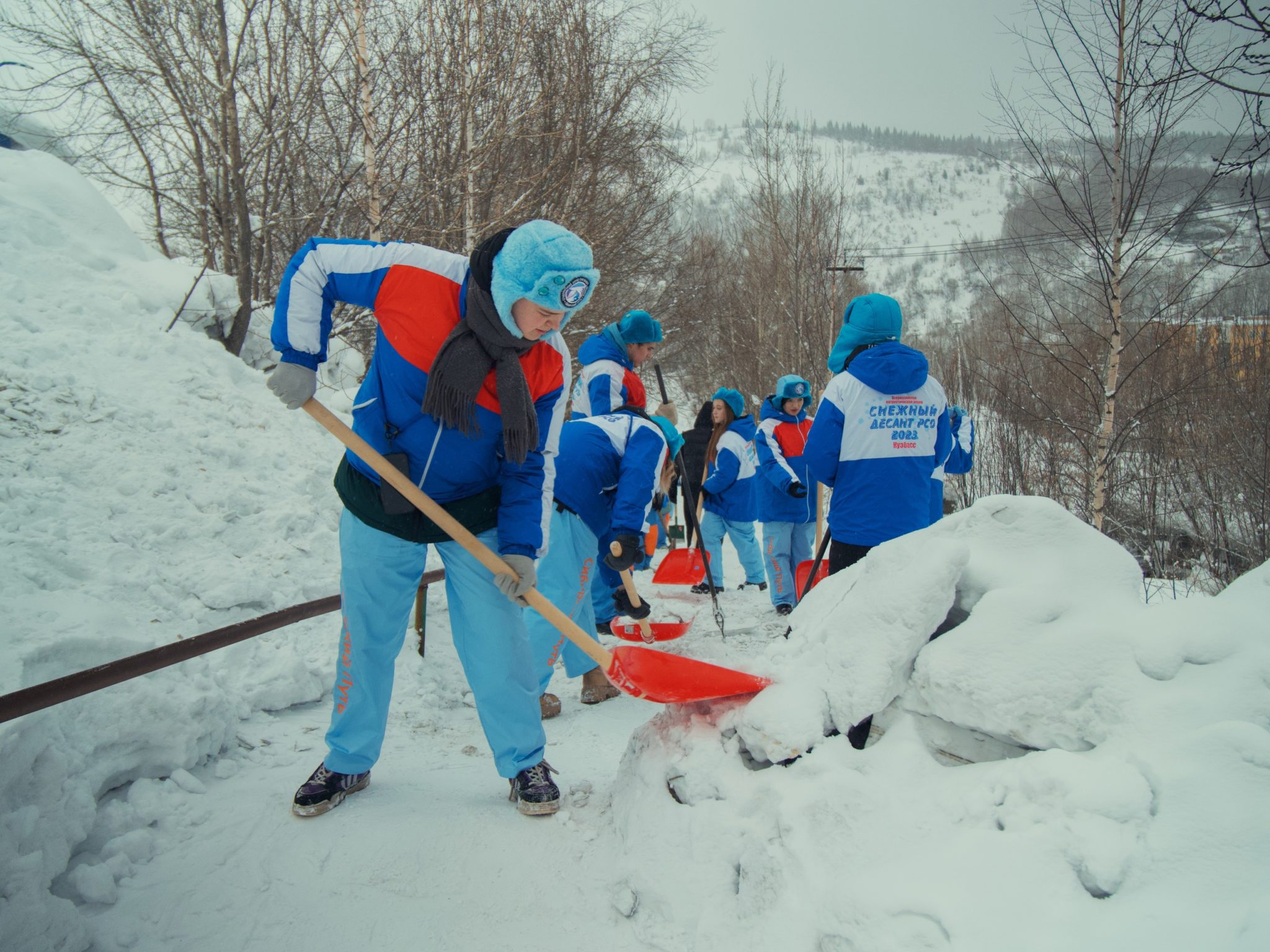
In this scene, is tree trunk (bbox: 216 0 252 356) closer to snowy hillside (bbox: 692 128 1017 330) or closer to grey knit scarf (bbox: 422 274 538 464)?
grey knit scarf (bbox: 422 274 538 464)

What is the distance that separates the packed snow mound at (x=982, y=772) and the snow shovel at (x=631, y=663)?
8cm

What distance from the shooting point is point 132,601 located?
304 cm

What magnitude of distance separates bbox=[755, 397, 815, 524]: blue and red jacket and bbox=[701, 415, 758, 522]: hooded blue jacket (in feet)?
1.08

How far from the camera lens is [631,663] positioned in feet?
7.66

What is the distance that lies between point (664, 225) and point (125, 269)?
12095 mm

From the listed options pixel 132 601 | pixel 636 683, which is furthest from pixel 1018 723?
pixel 132 601

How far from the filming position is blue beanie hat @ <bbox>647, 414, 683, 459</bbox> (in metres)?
3.75

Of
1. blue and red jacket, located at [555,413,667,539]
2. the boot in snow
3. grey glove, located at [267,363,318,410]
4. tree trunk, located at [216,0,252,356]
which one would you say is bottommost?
the boot in snow

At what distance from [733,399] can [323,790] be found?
5087mm

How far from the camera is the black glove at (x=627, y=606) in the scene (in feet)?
13.9

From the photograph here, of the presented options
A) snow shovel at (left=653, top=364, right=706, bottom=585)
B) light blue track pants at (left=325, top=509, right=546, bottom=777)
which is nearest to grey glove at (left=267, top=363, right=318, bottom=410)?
light blue track pants at (left=325, top=509, right=546, bottom=777)

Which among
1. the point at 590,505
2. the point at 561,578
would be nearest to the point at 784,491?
the point at 590,505

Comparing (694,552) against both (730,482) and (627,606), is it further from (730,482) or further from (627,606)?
(627,606)

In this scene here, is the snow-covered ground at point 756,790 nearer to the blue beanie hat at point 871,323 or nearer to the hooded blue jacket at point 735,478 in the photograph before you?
the blue beanie hat at point 871,323
